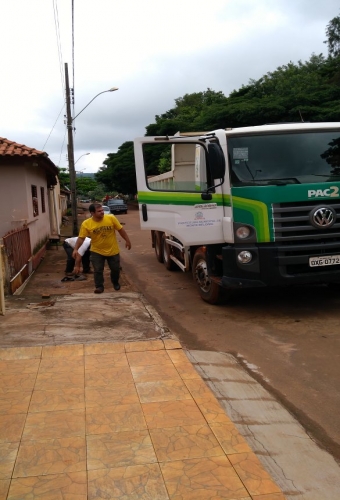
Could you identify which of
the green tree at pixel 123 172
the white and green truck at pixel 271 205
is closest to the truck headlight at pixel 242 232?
the white and green truck at pixel 271 205

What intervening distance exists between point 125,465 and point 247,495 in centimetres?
74

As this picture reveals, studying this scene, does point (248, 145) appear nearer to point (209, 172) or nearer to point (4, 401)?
point (209, 172)

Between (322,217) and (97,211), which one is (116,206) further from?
(322,217)

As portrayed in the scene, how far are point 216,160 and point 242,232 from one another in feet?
3.28

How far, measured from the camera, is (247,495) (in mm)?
2523

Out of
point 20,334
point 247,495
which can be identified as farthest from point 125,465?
point 20,334

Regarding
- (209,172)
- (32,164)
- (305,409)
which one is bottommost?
(305,409)

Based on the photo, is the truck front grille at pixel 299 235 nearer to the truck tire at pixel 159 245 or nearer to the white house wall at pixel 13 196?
the truck tire at pixel 159 245

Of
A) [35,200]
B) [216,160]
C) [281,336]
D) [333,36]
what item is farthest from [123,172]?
[281,336]

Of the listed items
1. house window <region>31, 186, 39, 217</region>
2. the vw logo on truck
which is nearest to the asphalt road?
the vw logo on truck

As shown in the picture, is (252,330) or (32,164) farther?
(32,164)

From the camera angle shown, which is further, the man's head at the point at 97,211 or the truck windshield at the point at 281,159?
the man's head at the point at 97,211

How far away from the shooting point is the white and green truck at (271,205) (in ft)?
19.3

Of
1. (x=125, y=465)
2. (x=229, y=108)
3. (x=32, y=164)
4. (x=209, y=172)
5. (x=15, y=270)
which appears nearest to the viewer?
(x=125, y=465)
